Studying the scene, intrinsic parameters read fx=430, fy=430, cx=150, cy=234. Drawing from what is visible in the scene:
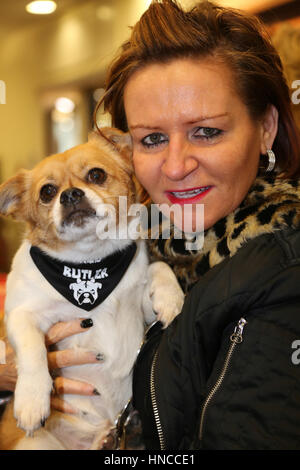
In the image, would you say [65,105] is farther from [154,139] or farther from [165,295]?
[165,295]

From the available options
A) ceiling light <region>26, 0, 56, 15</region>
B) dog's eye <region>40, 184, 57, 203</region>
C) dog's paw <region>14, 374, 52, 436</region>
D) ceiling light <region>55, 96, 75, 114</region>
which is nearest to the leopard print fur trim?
dog's eye <region>40, 184, 57, 203</region>

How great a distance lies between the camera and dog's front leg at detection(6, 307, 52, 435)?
122 centimetres

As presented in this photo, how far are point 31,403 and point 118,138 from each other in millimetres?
1012

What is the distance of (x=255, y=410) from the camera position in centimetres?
89

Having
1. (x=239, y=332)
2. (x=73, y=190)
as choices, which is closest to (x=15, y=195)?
(x=73, y=190)

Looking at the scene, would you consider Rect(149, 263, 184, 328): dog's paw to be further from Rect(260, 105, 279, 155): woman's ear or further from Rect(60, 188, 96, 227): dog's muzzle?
Rect(260, 105, 279, 155): woman's ear

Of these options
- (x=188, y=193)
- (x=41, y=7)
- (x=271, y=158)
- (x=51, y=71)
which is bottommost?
(x=188, y=193)

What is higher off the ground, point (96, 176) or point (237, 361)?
point (96, 176)

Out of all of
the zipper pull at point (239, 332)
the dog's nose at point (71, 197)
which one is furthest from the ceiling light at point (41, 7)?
the zipper pull at point (239, 332)

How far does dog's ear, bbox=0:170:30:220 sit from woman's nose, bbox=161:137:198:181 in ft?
2.42

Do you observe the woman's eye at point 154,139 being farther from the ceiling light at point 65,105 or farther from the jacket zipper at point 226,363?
the ceiling light at point 65,105

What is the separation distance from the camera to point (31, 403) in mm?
1227
